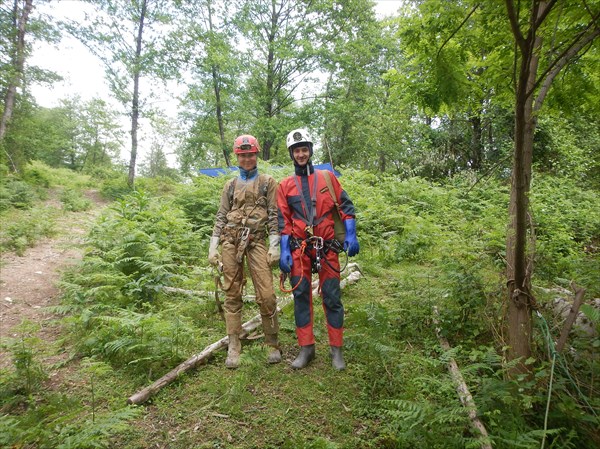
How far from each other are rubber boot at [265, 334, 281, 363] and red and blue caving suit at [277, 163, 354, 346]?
37cm

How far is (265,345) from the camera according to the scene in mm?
4977

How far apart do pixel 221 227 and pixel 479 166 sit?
690 inches

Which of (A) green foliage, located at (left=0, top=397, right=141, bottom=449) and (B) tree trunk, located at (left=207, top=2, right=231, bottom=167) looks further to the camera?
(B) tree trunk, located at (left=207, top=2, right=231, bottom=167)

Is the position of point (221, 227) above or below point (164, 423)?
above

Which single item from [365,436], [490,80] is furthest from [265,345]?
[490,80]

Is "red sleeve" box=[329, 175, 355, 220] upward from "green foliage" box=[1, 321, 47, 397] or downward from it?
upward

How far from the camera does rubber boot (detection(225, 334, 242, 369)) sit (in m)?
4.48

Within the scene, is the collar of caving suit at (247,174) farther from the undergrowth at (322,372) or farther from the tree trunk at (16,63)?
the tree trunk at (16,63)

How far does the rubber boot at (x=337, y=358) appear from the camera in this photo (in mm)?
4367

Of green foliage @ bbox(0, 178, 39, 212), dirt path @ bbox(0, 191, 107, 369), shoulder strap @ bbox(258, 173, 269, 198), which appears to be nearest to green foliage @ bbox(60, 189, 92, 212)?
green foliage @ bbox(0, 178, 39, 212)

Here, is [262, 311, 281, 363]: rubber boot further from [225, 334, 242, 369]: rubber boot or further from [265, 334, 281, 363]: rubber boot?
[225, 334, 242, 369]: rubber boot

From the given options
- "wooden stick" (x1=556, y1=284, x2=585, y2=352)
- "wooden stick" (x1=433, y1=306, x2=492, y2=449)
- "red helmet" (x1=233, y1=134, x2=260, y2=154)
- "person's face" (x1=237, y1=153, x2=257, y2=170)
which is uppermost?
"red helmet" (x1=233, y1=134, x2=260, y2=154)

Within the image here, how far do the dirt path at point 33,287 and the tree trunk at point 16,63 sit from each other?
862cm

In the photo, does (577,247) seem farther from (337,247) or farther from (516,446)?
(516,446)
